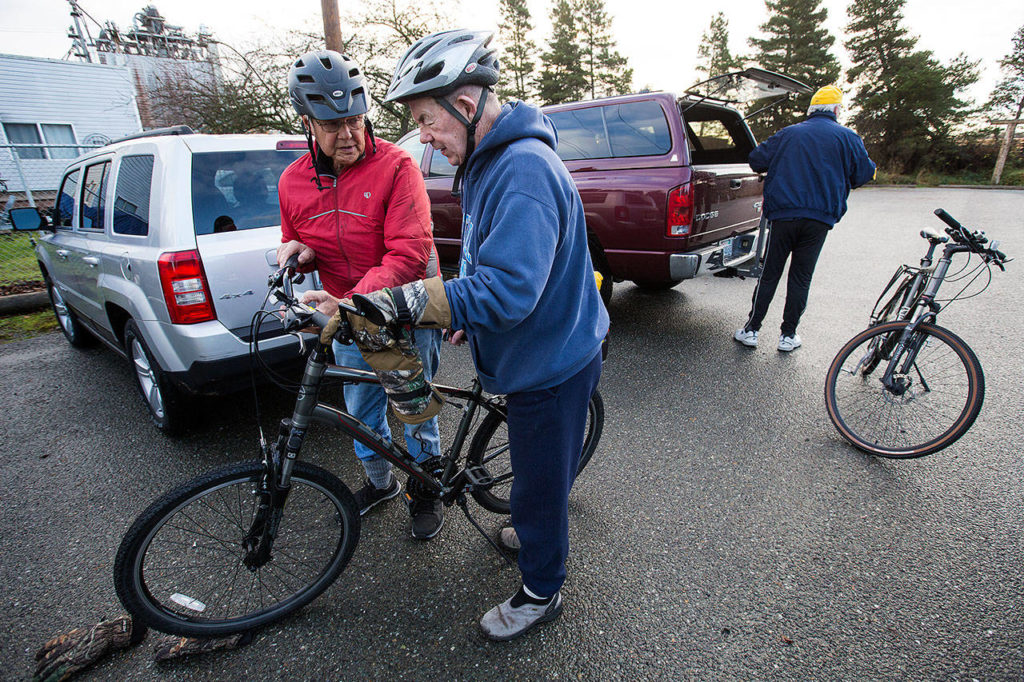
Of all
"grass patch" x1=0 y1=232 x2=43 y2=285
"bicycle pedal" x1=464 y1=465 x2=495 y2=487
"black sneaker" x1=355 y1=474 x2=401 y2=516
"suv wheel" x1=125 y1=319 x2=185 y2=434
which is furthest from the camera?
"grass patch" x1=0 y1=232 x2=43 y2=285

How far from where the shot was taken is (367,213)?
6.47ft

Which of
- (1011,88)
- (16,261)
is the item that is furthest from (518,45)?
(16,261)

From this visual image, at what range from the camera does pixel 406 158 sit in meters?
2.03

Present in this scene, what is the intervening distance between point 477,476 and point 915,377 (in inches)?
117

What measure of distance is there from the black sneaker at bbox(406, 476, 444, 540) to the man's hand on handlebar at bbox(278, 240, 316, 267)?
1126 millimetres

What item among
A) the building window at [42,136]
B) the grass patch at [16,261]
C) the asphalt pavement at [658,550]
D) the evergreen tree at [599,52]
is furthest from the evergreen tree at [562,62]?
the asphalt pavement at [658,550]

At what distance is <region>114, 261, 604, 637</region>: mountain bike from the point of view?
1707 mm

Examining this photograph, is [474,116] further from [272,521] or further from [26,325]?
[26,325]

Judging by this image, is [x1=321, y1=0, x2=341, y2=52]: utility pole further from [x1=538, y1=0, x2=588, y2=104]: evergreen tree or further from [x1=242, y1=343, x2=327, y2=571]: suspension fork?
[x1=538, y1=0, x2=588, y2=104]: evergreen tree

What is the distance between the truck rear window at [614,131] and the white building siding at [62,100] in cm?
1826

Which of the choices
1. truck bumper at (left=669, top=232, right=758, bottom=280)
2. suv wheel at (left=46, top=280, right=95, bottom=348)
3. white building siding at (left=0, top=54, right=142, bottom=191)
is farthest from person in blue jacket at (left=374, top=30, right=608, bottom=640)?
white building siding at (left=0, top=54, right=142, bottom=191)

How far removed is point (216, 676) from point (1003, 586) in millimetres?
3108

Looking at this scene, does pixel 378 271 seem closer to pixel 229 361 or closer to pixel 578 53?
pixel 229 361

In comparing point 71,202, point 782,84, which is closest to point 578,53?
point 782,84
